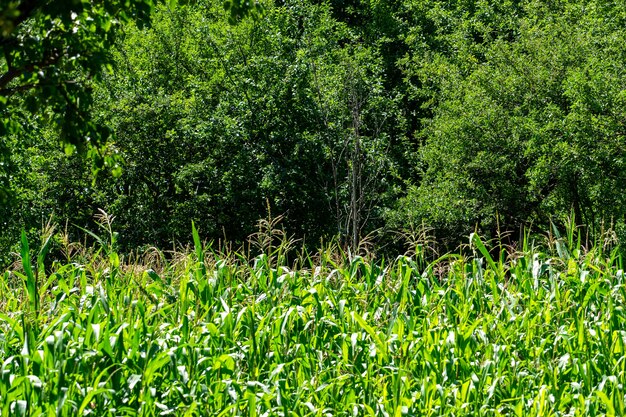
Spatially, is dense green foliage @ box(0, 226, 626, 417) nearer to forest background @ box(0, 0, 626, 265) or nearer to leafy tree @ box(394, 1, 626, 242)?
leafy tree @ box(394, 1, 626, 242)

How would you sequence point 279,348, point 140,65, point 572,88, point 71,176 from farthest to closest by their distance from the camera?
point 140,65 < point 71,176 < point 572,88 < point 279,348

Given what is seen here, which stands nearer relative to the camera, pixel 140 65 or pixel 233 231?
pixel 233 231

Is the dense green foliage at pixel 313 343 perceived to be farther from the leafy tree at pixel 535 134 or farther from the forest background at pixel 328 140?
the forest background at pixel 328 140

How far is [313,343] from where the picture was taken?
5270 mm

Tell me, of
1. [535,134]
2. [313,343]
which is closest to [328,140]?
[535,134]

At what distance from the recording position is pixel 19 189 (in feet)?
51.3

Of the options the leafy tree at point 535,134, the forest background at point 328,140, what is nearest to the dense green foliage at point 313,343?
the leafy tree at point 535,134

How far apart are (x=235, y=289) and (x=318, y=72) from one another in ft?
45.9

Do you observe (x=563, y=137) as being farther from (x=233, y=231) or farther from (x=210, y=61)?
(x=210, y=61)

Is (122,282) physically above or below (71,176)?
above

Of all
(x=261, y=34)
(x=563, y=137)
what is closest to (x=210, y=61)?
(x=261, y=34)

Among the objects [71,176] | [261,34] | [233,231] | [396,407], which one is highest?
[261,34]

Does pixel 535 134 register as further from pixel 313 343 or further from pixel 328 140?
pixel 313 343

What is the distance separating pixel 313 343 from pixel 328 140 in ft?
44.4
